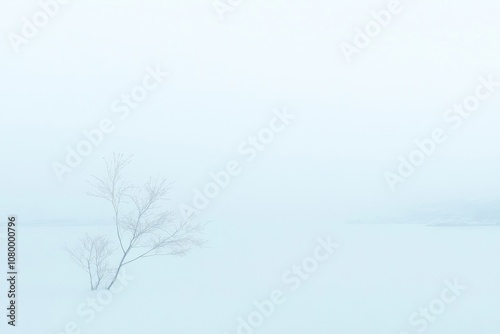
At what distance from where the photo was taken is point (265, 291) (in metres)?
11.7

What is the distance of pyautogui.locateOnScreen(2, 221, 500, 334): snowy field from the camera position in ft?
29.5

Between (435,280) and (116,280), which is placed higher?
(116,280)

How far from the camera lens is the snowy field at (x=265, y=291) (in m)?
8.98

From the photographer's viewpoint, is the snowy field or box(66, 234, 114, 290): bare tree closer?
the snowy field

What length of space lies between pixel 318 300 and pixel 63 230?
12.7 meters

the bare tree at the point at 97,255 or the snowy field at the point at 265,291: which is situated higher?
the bare tree at the point at 97,255

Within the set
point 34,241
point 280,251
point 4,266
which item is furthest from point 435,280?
point 34,241

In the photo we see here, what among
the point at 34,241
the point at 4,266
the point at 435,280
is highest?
the point at 34,241

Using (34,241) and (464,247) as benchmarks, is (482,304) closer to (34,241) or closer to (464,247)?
(464,247)

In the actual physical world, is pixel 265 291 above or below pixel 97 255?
below

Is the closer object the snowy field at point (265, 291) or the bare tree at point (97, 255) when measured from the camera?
the snowy field at point (265, 291)

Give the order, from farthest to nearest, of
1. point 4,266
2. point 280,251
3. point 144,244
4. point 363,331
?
point 280,251, point 4,266, point 144,244, point 363,331

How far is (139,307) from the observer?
1025 centimetres

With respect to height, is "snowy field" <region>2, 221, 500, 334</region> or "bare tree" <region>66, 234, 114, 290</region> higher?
"bare tree" <region>66, 234, 114, 290</region>
